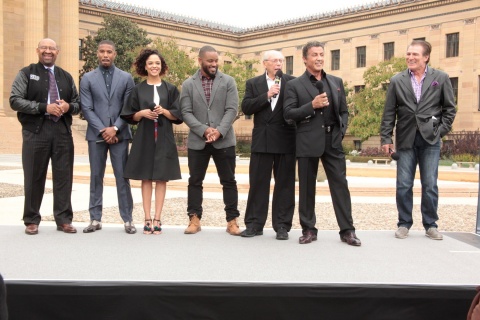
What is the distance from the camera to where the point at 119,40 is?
44844 mm

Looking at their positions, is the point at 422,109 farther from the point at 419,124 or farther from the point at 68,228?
the point at 68,228

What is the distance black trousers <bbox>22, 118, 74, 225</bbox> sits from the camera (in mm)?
6793

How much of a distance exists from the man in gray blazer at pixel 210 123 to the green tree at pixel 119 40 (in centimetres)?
3809

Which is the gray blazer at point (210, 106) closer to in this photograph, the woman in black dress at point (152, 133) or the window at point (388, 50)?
the woman in black dress at point (152, 133)

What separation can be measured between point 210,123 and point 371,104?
3350cm

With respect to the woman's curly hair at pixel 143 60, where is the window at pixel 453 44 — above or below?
above

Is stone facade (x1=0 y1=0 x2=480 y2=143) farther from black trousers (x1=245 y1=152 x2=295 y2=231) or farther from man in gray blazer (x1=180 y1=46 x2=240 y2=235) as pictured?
black trousers (x1=245 y1=152 x2=295 y2=231)

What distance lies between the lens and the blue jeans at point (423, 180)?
22.2 ft

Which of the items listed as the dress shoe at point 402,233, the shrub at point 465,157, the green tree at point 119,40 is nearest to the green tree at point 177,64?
the green tree at point 119,40

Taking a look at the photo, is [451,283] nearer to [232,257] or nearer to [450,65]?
[232,257]

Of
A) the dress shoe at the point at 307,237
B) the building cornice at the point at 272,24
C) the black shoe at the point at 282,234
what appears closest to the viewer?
the dress shoe at the point at 307,237

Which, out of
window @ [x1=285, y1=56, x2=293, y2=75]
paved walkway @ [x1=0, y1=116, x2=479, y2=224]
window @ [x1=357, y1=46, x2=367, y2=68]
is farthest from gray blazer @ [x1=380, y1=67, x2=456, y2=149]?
window @ [x1=285, y1=56, x2=293, y2=75]

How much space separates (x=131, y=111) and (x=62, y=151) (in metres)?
0.99

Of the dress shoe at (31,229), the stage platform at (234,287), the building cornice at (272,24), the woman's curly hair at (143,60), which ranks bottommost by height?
the stage platform at (234,287)
